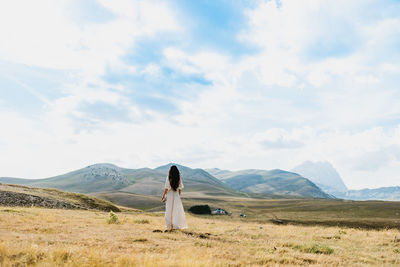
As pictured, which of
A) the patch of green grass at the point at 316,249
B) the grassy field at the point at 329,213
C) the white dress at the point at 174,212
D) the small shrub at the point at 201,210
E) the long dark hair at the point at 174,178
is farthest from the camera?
the small shrub at the point at 201,210

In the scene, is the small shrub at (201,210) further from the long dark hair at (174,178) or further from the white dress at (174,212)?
the long dark hair at (174,178)

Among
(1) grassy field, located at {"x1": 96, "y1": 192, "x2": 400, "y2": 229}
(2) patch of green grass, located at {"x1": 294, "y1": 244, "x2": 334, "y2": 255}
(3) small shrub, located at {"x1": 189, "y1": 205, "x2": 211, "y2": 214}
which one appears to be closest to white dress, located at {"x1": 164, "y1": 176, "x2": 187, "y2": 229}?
(2) patch of green grass, located at {"x1": 294, "y1": 244, "x2": 334, "y2": 255}

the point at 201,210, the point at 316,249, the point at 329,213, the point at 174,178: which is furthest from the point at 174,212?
the point at 329,213

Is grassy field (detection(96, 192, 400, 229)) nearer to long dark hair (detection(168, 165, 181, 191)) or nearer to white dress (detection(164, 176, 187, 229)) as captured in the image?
white dress (detection(164, 176, 187, 229))

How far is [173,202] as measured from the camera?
15.3m

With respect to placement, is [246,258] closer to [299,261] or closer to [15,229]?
[299,261]

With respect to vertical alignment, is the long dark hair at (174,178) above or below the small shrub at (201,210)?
above

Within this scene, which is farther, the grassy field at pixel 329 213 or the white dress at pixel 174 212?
the grassy field at pixel 329 213

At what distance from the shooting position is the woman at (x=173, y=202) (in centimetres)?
1509

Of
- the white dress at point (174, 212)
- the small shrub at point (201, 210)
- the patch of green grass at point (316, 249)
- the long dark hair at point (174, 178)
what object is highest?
the long dark hair at point (174, 178)

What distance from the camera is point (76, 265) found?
686 centimetres

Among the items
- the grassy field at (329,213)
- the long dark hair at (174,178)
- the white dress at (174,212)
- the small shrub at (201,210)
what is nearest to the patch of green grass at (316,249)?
the white dress at (174,212)

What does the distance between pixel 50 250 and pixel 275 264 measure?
5.91m

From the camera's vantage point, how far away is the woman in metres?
15.1
